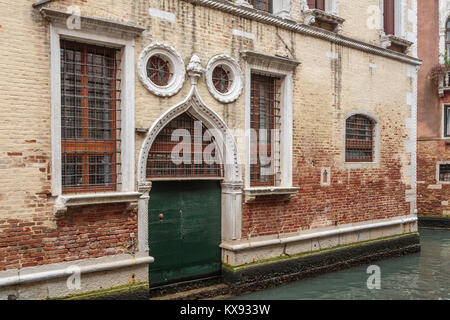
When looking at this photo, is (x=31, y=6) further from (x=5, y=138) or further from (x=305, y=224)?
(x=305, y=224)

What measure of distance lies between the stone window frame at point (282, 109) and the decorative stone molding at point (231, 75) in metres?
0.20

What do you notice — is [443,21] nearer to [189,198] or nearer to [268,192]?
[268,192]

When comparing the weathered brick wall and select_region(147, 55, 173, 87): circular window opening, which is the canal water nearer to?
the weathered brick wall

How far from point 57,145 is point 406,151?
9.21 meters

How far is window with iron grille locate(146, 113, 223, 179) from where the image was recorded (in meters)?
6.58

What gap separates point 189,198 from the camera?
707 centimetres

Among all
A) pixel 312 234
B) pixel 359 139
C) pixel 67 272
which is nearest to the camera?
pixel 67 272

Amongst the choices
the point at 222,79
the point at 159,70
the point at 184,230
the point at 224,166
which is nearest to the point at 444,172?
the point at 224,166

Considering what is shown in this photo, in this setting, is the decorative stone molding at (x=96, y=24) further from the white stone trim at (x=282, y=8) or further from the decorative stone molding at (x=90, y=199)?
the white stone trim at (x=282, y=8)

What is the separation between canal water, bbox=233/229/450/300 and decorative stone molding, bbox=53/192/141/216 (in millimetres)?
2746

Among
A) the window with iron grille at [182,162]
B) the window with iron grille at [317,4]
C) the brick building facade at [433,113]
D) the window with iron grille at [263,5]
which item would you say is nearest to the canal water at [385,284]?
the window with iron grille at [182,162]

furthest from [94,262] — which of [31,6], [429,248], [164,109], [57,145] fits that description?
[429,248]

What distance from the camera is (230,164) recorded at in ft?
23.9

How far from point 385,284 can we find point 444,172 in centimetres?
962
